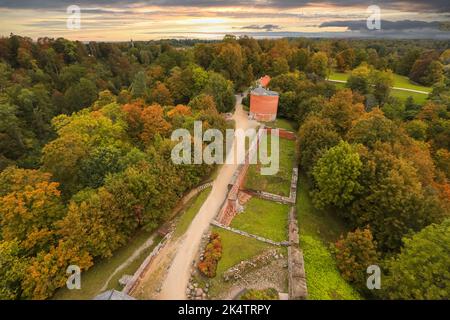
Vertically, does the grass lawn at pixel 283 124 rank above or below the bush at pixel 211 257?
above

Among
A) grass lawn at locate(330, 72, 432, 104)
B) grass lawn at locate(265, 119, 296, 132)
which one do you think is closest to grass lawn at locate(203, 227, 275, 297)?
grass lawn at locate(265, 119, 296, 132)

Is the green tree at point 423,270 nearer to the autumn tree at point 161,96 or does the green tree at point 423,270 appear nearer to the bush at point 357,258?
the bush at point 357,258

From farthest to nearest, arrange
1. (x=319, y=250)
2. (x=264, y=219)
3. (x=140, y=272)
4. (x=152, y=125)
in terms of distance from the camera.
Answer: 1. (x=152, y=125)
2. (x=264, y=219)
3. (x=319, y=250)
4. (x=140, y=272)

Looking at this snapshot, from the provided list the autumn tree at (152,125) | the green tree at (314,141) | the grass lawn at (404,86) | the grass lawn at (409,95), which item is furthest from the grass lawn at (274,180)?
the grass lawn at (409,95)

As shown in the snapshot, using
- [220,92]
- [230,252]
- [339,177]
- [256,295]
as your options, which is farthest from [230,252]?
[220,92]

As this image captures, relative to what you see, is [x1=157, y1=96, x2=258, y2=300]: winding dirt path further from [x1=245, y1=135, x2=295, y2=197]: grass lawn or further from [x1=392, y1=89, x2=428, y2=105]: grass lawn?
[x1=392, y1=89, x2=428, y2=105]: grass lawn

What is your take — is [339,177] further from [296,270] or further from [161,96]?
[161,96]

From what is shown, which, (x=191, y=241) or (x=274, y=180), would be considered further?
(x=274, y=180)
